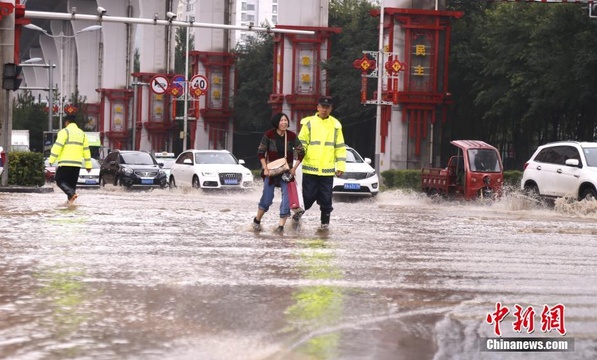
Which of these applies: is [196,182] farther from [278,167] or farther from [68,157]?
[278,167]

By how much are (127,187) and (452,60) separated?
1980 centimetres

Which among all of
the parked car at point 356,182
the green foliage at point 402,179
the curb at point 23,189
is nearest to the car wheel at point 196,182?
the parked car at point 356,182

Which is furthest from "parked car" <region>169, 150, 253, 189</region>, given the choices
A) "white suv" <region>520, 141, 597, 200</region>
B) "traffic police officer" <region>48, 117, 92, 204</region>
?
"traffic police officer" <region>48, 117, 92, 204</region>

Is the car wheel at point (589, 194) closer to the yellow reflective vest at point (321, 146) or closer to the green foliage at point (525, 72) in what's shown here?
the yellow reflective vest at point (321, 146)

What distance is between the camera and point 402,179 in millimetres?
43438

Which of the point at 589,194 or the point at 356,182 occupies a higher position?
the point at 589,194

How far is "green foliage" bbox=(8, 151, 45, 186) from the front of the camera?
1279 inches

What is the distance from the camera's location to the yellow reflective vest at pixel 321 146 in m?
16.8

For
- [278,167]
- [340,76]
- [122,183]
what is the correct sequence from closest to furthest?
[278,167] < [122,183] < [340,76]

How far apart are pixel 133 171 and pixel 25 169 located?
9.42 meters

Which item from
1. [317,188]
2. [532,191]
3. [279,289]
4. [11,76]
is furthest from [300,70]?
[279,289]

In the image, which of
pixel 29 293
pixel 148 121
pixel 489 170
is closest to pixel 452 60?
pixel 489 170

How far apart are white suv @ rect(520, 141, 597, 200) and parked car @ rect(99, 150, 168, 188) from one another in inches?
658

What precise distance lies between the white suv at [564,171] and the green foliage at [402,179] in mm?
12667
